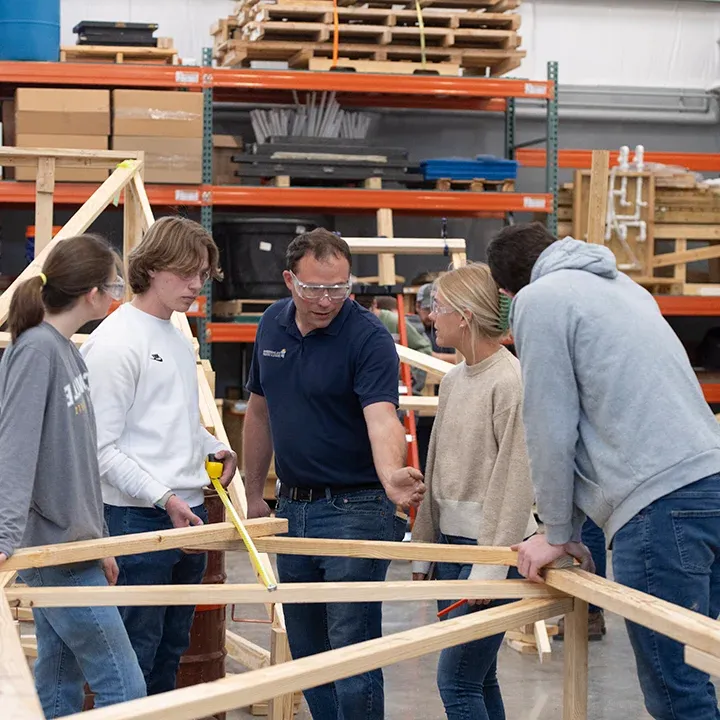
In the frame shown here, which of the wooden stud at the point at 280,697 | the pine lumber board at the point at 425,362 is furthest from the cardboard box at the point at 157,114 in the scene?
the wooden stud at the point at 280,697

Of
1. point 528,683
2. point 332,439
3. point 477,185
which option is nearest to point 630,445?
point 332,439

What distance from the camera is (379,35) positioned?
9203 millimetres

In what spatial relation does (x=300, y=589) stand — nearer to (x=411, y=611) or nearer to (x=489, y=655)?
(x=489, y=655)

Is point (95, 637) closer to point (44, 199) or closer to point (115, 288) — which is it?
point (115, 288)

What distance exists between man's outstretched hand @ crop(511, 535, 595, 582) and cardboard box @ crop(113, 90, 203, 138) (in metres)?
6.25

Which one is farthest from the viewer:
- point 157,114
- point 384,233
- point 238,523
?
point 384,233

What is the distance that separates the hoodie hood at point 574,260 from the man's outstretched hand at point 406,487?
71 centimetres

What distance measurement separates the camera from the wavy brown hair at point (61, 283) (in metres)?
2.85

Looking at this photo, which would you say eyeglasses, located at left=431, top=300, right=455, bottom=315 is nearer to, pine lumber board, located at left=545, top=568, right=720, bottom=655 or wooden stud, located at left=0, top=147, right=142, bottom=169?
pine lumber board, located at left=545, top=568, right=720, bottom=655

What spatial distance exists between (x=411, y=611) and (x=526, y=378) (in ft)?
13.1

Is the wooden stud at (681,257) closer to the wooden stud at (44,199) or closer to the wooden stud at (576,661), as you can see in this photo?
the wooden stud at (44,199)

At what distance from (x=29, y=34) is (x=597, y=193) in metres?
4.25

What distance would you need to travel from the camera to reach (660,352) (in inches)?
108

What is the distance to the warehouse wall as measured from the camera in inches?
440
